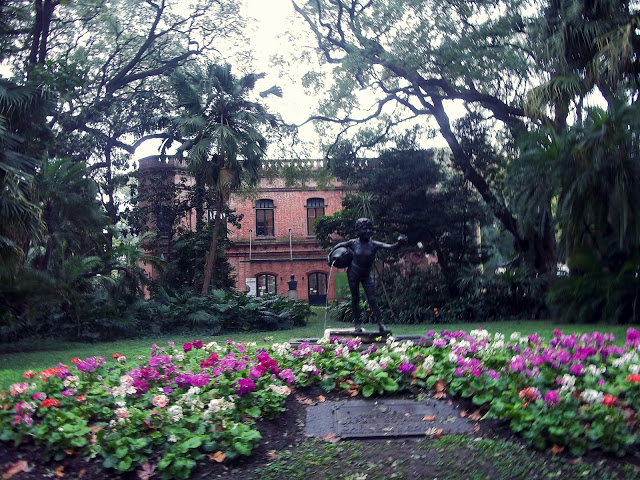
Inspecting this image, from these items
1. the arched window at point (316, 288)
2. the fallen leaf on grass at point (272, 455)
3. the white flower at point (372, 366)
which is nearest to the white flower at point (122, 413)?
the fallen leaf on grass at point (272, 455)

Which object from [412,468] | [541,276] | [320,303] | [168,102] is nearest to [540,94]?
[541,276]

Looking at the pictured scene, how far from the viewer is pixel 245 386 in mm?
6000

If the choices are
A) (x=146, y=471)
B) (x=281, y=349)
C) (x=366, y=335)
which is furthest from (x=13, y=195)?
(x=146, y=471)

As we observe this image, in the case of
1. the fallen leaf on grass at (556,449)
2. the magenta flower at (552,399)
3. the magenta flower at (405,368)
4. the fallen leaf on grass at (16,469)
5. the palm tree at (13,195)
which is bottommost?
the fallen leaf on grass at (16,469)

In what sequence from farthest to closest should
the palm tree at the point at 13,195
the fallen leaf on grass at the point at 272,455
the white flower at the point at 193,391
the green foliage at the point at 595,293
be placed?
the green foliage at the point at 595,293 < the palm tree at the point at 13,195 < the white flower at the point at 193,391 < the fallen leaf on grass at the point at 272,455

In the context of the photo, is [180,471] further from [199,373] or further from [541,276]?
[541,276]

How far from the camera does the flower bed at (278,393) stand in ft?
16.7

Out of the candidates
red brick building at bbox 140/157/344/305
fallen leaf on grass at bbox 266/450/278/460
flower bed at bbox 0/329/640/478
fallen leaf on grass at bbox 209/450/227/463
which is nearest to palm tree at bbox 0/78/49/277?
flower bed at bbox 0/329/640/478

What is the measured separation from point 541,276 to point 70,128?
15266 millimetres

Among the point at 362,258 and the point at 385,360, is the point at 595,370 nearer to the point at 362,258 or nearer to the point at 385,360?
the point at 385,360

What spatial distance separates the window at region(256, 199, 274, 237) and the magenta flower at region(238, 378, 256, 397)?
1124 inches

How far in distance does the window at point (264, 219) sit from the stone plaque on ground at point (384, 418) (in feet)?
93.2

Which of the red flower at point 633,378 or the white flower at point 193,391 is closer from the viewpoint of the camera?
the red flower at point 633,378

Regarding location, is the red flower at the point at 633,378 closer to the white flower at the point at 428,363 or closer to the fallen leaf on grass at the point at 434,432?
the fallen leaf on grass at the point at 434,432
